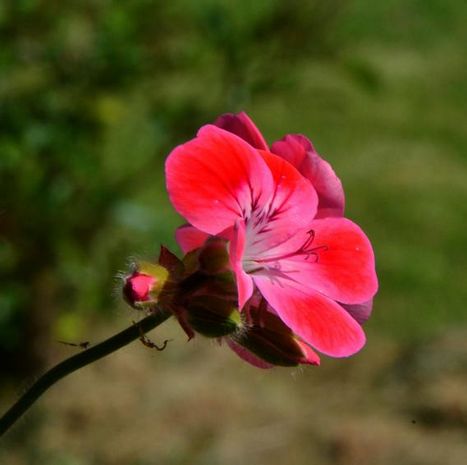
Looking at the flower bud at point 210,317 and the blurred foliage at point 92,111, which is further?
the blurred foliage at point 92,111

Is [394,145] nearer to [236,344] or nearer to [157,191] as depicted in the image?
[157,191]

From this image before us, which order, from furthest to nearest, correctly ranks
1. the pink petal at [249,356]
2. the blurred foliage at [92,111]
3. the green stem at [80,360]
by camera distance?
the blurred foliage at [92,111]
the pink petal at [249,356]
the green stem at [80,360]

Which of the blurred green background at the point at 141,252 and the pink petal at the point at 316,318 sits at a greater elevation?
the pink petal at the point at 316,318

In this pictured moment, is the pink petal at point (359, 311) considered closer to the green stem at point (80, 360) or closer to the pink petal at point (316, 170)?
the pink petal at point (316, 170)

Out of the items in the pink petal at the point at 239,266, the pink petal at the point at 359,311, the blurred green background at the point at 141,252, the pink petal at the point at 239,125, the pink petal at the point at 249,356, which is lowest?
the blurred green background at the point at 141,252

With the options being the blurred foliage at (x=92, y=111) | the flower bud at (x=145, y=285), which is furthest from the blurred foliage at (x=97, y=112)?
the flower bud at (x=145, y=285)
